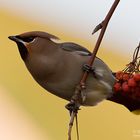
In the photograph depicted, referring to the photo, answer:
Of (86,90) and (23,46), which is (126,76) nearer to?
(86,90)

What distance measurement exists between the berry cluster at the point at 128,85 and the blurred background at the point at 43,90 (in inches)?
36.5

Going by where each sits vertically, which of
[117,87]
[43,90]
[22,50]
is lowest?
[43,90]

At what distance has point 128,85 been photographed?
161cm

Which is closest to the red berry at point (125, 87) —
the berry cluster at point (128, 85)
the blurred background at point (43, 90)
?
the berry cluster at point (128, 85)

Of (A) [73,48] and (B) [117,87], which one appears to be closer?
(B) [117,87]

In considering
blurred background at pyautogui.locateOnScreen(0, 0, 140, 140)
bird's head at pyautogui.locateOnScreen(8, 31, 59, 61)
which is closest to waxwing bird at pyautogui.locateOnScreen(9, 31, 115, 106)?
bird's head at pyautogui.locateOnScreen(8, 31, 59, 61)

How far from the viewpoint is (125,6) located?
307cm

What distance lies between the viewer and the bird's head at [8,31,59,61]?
1508mm

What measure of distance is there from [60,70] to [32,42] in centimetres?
13

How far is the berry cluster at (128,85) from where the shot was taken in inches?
63.3

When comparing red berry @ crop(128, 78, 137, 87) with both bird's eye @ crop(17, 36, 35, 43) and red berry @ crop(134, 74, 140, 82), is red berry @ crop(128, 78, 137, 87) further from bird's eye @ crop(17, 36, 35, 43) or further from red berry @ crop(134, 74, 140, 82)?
bird's eye @ crop(17, 36, 35, 43)

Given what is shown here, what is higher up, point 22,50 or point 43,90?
point 22,50

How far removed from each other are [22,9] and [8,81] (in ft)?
1.32

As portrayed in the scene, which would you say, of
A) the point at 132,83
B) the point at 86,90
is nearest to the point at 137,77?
the point at 132,83
